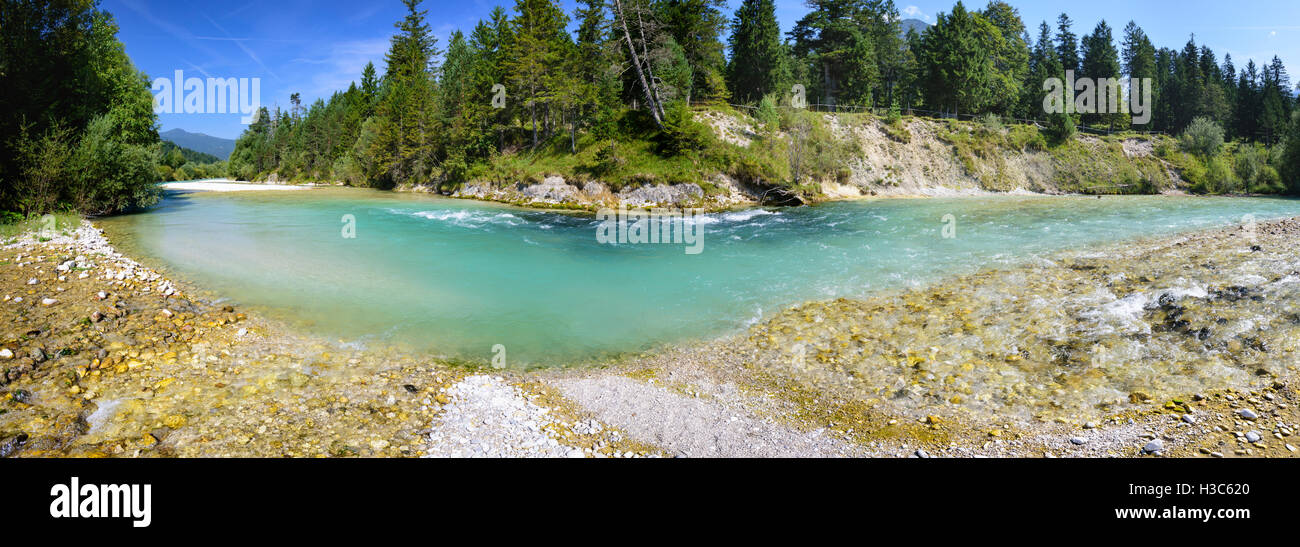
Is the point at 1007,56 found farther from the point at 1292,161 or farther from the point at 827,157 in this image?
the point at 827,157

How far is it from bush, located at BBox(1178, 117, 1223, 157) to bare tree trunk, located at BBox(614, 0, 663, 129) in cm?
5737

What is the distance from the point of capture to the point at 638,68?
121ft

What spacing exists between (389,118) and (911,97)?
223ft

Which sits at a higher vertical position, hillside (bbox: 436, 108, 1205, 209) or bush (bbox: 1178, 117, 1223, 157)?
bush (bbox: 1178, 117, 1223, 157)

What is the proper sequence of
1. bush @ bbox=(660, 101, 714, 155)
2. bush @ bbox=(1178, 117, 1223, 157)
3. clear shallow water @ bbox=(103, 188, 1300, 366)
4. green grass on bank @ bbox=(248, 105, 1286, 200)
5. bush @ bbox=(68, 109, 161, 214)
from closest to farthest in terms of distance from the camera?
clear shallow water @ bbox=(103, 188, 1300, 366), bush @ bbox=(68, 109, 161, 214), bush @ bbox=(660, 101, 714, 155), green grass on bank @ bbox=(248, 105, 1286, 200), bush @ bbox=(1178, 117, 1223, 157)

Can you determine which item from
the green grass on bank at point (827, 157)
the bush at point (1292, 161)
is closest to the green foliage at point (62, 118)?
the green grass on bank at point (827, 157)

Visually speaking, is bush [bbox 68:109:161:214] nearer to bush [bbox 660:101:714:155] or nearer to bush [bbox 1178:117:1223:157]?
bush [bbox 660:101:714:155]

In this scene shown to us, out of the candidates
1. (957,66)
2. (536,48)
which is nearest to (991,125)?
(957,66)

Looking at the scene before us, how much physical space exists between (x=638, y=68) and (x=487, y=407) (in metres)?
34.1

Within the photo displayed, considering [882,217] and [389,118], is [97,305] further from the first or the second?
[389,118]

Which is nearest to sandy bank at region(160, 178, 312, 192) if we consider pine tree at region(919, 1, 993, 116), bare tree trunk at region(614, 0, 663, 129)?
bare tree trunk at region(614, 0, 663, 129)

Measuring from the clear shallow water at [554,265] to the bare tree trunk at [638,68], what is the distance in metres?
12.9

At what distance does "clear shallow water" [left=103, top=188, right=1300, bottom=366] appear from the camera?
1071 cm

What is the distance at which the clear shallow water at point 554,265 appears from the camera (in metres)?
10.7
